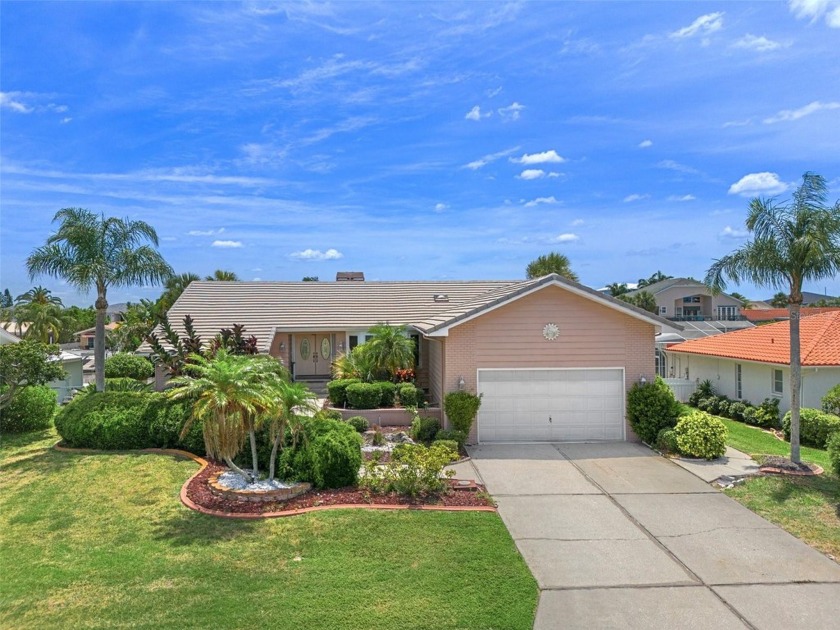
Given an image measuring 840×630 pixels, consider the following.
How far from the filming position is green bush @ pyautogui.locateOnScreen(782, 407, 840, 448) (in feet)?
50.5

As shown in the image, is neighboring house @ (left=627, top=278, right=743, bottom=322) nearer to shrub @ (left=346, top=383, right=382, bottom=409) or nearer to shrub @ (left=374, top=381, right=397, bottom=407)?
shrub @ (left=374, top=381, right=397, bottom=407)

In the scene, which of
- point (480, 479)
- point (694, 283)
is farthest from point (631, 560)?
point (694, 283)

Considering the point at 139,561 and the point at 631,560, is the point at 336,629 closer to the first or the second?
the point at 139,561

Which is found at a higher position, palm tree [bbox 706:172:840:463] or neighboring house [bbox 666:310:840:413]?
palm tree [bbox 706:172:840:463]

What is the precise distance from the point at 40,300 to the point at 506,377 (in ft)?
142

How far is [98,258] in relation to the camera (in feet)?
49.2

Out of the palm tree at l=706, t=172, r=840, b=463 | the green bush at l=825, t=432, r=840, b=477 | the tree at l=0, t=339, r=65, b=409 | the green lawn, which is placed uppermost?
the palm tree at l=706, t=172, r=840, b=463

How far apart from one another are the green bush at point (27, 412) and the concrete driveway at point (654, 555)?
495 inches

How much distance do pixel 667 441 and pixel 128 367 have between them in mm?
23769

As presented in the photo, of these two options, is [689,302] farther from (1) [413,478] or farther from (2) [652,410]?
(1) [413,478]

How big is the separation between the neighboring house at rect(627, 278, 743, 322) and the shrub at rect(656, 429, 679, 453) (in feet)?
145

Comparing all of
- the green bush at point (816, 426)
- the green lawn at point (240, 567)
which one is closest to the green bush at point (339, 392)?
the green lawn at point (240, 567)

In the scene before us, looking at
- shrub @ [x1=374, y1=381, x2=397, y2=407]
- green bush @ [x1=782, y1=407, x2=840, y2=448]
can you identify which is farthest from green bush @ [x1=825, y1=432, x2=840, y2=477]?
shrub @ [x1=374, y1=381, x2=397, y2=407]

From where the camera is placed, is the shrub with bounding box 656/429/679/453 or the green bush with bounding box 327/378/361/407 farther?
the green bush with bounding box 327/378/361/407
